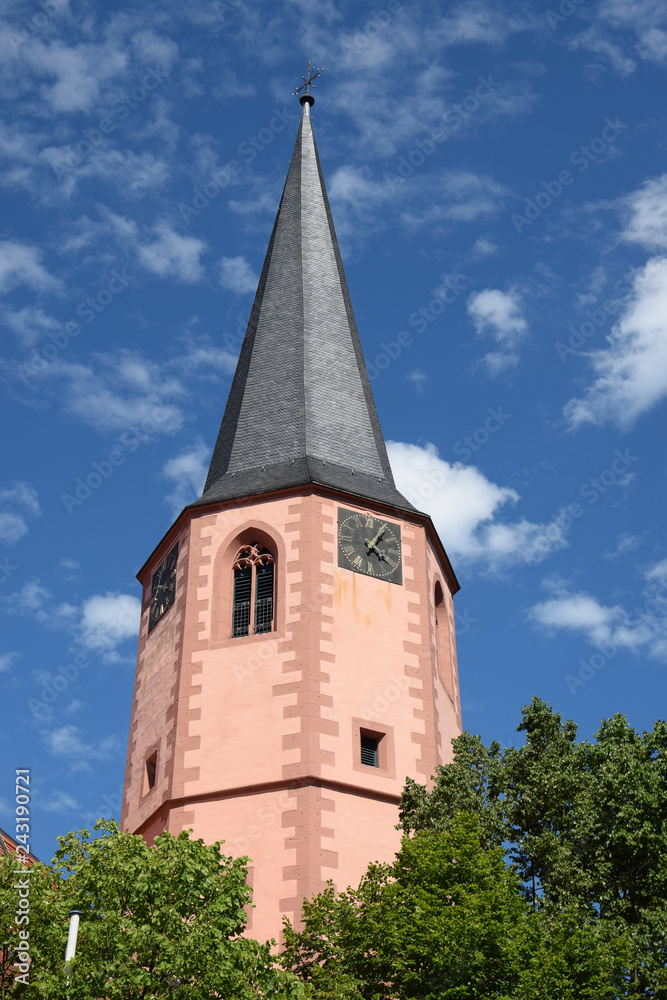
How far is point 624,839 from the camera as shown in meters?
21.5

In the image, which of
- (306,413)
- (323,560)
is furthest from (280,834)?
(306,413)

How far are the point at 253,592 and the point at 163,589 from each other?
265 centimetres

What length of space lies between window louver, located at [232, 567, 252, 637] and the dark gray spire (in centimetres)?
174

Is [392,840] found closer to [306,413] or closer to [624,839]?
[624,839]

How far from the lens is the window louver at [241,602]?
89.7 feet

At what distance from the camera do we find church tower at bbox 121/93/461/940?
970 inches

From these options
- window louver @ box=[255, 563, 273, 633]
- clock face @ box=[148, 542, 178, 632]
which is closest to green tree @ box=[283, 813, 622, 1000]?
window louver @ box=[255, 563, 273, 633]

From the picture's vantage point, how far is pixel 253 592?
2766cm

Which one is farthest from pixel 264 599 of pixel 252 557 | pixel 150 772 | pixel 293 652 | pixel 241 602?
pixel 150 772

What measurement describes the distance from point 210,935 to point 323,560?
1066 centimetres

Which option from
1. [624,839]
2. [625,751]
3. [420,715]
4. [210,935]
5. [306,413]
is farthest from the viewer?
[306,413]

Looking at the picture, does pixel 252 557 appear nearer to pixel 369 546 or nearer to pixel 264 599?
pixel 264 599

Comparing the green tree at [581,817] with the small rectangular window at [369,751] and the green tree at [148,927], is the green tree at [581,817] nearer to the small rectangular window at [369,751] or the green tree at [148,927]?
the small rectangular window at [369,751]
